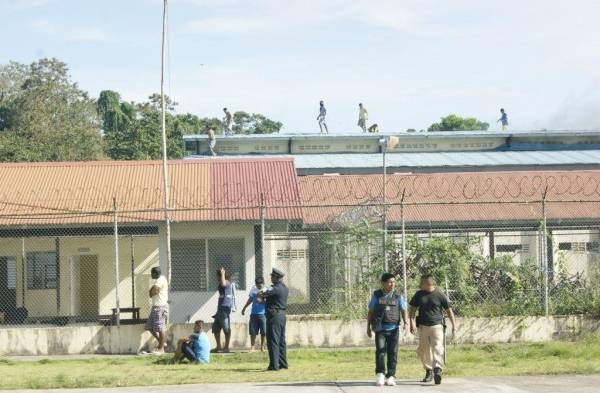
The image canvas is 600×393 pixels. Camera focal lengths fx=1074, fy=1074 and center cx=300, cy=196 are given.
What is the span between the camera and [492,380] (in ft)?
44.4

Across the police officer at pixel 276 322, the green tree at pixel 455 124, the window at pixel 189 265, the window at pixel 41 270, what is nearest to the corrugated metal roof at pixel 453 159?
the window at pixel 41 270

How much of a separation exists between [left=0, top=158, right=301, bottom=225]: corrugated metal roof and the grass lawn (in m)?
6.81

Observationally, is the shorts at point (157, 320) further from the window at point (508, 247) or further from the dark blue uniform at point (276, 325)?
the window at point (508, 247)

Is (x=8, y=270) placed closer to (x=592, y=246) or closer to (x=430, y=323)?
Result: (x=592, y=246)

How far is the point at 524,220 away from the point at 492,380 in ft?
56.6

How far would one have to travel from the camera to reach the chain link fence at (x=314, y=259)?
767 inches

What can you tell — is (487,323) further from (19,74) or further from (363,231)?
(19,74)

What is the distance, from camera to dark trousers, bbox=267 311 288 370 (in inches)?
598

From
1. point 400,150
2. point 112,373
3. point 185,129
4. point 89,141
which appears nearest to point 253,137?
point 400,150

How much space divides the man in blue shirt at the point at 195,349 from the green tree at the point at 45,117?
113 feet

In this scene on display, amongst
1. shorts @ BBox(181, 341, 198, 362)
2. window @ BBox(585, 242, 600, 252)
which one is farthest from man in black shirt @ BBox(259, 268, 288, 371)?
window @ BBox(585, 242, 600, 252)

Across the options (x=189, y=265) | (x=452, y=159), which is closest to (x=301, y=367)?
(x=189, y=265)

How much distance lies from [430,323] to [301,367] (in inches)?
112

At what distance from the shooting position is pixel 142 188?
26.9m
